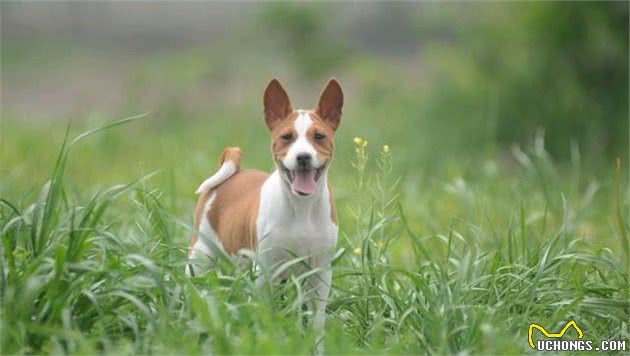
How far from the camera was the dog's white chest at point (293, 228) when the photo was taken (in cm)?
454

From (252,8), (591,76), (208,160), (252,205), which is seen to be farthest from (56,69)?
(252,205)

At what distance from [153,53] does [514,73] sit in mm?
5723

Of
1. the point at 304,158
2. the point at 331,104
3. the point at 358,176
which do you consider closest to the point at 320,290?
the point at 304,158

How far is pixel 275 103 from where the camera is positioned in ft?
15.3

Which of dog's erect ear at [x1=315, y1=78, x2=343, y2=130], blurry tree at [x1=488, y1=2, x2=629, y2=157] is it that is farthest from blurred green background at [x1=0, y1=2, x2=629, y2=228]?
dog's erect ear at [x1=315, y1=78, x2=343, y2=130]

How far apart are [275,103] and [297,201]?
0.43m

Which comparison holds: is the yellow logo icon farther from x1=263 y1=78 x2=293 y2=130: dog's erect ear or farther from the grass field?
x1=263 y1=78 x2=293 y2=130: dog's erect ear

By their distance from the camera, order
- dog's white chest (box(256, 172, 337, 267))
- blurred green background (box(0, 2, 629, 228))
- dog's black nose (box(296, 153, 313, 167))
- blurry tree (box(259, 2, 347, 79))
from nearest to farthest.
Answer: dog's black nose (box(296, 153, 313, 167)), dog's white chest (box(256, 172, 337, 267)), blurred green background (box(0, 2, 629, 228)), blurry tree (box(259, 2, 347, 79))

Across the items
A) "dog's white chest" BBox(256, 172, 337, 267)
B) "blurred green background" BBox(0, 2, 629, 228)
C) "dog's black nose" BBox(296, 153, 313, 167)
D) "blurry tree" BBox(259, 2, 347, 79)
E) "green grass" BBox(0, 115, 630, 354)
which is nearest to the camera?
"green grass" BBox(0, 115, 630, 354)

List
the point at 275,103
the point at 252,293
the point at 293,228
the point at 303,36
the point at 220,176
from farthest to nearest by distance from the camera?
1. the point at 303,36
2. the point at 220,176
3. the point at 275,103
4. the point at 293,228
5. the point at 252,293

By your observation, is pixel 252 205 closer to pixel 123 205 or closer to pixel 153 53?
pixel 123 205

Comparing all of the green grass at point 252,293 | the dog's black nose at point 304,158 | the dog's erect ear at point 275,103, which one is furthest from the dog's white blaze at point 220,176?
A: the dog's black nose at point 304,158

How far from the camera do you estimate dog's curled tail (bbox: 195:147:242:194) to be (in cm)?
506

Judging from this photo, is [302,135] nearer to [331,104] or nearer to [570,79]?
[331,104]
